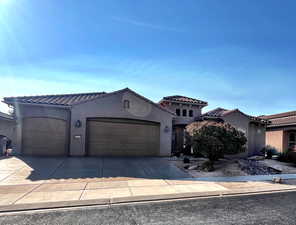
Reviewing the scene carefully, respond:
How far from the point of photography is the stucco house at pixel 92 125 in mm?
10781

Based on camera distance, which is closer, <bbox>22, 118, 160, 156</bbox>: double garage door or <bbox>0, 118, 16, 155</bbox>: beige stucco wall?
<bbox>22, 118, 160, 156</bbox>: double garage door

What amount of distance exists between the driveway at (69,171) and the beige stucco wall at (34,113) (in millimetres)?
1506

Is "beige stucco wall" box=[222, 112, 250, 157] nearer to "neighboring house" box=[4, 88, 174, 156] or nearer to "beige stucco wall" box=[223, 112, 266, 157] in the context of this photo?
"beige stucco wall" box=[223, 112, 266, 157]

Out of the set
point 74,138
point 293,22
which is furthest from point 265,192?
point 74,138

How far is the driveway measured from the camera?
21.9ft

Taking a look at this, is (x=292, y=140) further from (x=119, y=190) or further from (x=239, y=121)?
(x=119, y=190)

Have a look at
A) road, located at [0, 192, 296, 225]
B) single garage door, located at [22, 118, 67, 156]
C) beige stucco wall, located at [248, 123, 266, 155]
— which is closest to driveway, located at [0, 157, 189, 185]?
single garage door, located at [22, 118, 67, 156]

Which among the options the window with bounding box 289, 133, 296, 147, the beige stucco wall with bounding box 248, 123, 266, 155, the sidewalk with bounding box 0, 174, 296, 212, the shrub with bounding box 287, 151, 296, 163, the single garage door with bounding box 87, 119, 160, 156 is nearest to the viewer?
the sidewalk with bounding box 0, 174, 296, 212

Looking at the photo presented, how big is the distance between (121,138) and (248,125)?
1084 cm

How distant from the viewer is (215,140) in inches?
360

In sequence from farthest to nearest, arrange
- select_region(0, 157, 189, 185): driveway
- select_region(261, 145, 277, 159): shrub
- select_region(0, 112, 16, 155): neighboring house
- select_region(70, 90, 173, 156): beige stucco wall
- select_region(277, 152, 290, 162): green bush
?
select_region(261, 145, 277, 159): shrub, select_region(277, 152, 290, 162): green bush, select_region(70, 90, 173, 156): beige stucco wall, select_region(0, 112, 16, 155): neighboring house, select_region(0, 157, 189, 185): driveway

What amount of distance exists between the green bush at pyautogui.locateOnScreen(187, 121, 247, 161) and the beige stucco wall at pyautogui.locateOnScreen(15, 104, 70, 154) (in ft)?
27.9

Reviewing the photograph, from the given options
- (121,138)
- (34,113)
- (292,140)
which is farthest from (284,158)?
(34,113)

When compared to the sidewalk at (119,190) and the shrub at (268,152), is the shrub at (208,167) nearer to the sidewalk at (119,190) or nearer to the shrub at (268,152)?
the sidewalk at (119,190)
